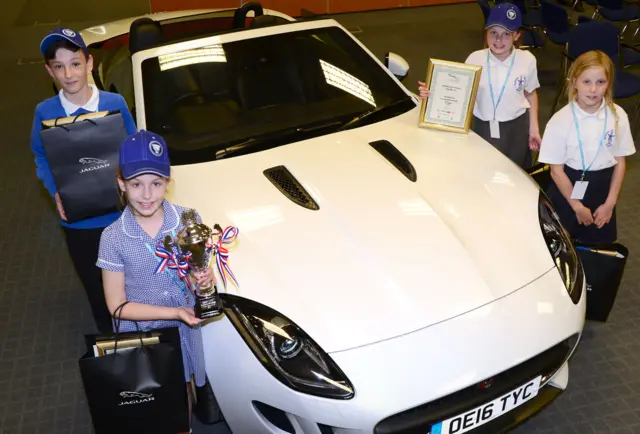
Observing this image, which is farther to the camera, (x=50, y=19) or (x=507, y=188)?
(x=50, y=19)

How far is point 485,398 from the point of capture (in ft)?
7.10

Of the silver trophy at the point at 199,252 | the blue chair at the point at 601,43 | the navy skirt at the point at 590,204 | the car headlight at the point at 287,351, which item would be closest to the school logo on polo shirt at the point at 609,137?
the navy skirt at the point at 590,204

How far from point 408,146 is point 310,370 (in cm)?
129

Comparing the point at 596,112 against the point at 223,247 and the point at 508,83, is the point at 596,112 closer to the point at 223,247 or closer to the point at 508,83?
the point at 508,83

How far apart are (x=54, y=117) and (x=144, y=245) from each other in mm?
897

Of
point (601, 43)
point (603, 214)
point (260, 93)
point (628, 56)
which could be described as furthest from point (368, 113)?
point (628, 56)

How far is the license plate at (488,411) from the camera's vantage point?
213cm

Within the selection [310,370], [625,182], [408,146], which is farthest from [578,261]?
[625,182]

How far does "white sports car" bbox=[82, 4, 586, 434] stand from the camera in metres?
2.12

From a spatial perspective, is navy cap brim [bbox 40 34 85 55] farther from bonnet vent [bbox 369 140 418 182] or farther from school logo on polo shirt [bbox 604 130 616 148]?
school logo on polo shirt [bbox 604 130 616 148]

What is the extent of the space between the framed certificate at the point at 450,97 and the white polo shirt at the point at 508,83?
0.32 m

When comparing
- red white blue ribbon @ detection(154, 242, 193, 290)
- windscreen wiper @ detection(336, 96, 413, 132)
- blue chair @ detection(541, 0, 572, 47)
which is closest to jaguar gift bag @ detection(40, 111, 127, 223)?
red white blue ribbon @ detection(154, 242, 193, 290)

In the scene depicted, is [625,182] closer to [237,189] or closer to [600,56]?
[600,56]

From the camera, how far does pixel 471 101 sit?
3.23 meters
